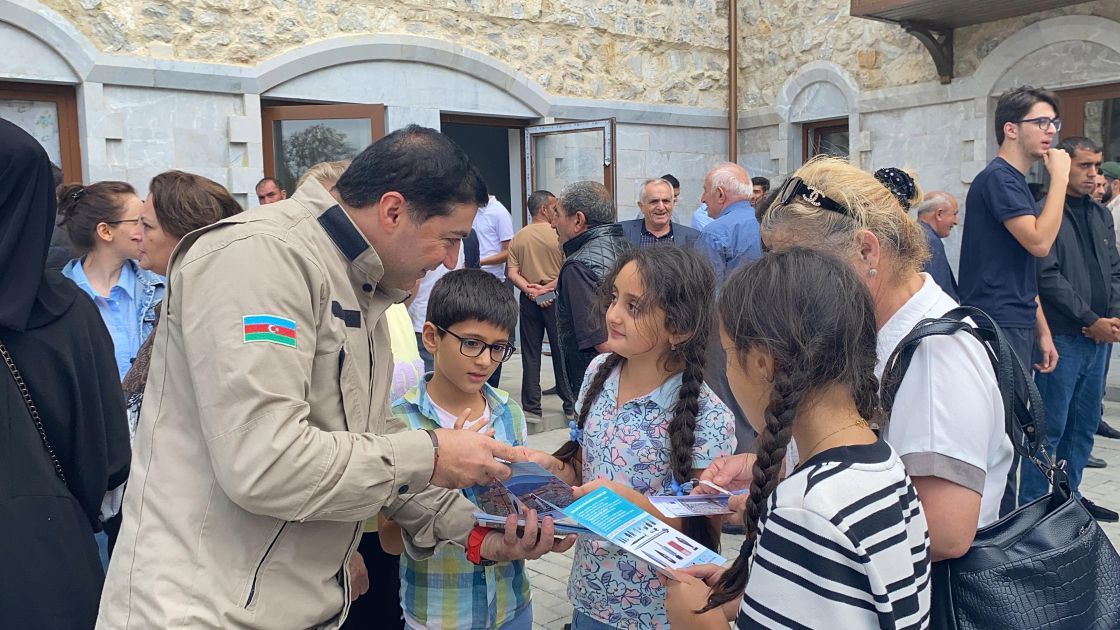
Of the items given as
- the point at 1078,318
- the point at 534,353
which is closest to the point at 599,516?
the point at 1078,318

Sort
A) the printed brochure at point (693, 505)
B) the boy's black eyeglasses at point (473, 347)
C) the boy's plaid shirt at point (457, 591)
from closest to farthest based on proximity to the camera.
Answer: the printed brochure at point (693, 505) → the boy's plaid shirt at point (457, 591) → the boy's black eyeglasses at point (473, 347)

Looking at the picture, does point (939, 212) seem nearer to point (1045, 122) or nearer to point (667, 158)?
point (1045, 122)

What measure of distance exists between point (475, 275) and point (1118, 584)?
1.77 meters

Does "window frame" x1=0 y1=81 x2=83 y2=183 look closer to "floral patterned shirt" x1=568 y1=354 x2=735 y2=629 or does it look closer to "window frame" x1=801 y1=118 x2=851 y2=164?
"floral patterned shirt" x1=568 y1=354 x2=735 y2=629

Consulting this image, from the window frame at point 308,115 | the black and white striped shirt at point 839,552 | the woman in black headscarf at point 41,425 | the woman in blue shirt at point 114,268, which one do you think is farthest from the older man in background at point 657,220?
the black and white striped shirt at point 839,552

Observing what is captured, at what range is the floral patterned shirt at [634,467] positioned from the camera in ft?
7.30

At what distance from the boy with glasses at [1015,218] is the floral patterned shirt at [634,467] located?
2.45m

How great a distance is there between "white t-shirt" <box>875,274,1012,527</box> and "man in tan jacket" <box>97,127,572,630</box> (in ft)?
2.53

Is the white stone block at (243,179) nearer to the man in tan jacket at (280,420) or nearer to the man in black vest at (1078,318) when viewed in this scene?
the man in black vest at (1078,318)

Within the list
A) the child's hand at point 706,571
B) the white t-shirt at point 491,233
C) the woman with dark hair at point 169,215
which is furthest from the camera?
the white t-shirt at point 491,233

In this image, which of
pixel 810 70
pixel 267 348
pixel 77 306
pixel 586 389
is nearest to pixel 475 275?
pixel 586 389

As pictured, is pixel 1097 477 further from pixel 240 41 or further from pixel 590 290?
pixel 240 41

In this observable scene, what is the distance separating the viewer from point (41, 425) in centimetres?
210

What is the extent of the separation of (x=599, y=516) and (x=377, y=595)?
1.18 m
